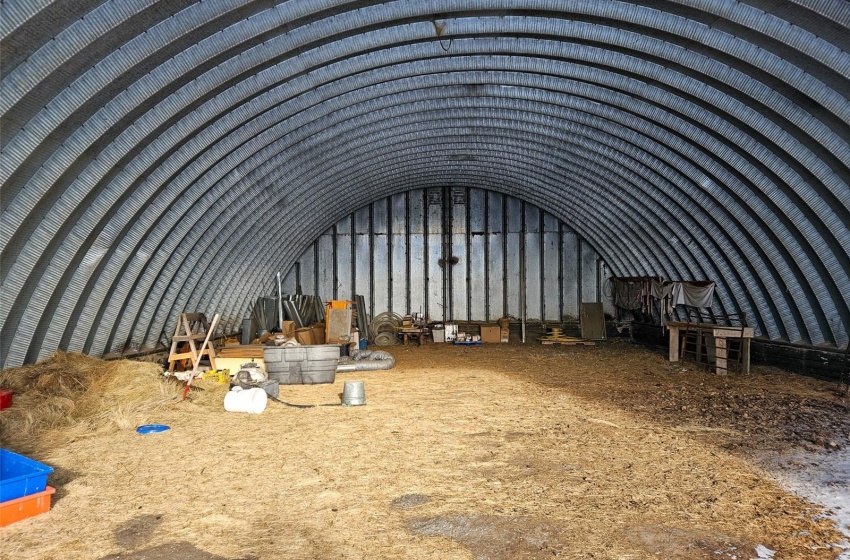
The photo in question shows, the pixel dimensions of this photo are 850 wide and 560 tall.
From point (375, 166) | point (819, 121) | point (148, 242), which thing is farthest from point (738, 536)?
point (375, 166)

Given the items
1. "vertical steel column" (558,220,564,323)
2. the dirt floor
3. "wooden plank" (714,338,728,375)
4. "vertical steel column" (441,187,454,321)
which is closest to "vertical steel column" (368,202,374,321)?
"vertical steel column" (441,187,454,321)

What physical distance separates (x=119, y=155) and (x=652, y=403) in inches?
362

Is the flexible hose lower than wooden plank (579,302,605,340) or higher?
lower

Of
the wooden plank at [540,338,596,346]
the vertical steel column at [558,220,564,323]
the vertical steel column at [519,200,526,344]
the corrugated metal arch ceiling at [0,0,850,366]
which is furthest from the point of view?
the vertical steel column at [558,220,564,323]

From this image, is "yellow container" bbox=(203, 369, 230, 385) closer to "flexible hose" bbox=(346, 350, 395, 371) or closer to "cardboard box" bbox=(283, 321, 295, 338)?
"flexible hose" bbox=(346, 350, 395, 371)

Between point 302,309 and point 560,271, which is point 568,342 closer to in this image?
point 560,271

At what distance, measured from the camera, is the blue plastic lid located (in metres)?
8.58

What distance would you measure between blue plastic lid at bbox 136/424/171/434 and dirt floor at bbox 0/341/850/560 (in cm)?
10

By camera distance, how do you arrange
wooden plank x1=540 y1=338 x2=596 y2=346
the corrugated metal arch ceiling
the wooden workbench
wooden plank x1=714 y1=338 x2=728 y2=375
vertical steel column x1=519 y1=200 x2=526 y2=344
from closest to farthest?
the corrugated metal arch ceiling
the wooden workbench
wooden plank x1=714 y1=338 x2=728 y2=375
wooden plank x1=540 y1=338 x2=596 y2=346
vertical steel column x1=519 y1=200 x2=526 y2=344

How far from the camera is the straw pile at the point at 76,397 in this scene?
26.6 ft

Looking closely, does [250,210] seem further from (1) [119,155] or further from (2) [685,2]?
(2) [685,2]

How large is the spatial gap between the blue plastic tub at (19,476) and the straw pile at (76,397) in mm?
1980

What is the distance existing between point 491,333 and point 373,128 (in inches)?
364

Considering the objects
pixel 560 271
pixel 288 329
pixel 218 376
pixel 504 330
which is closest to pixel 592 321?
pixel 560 271
